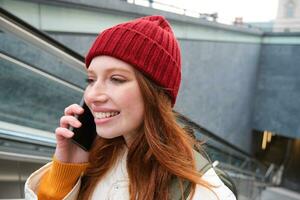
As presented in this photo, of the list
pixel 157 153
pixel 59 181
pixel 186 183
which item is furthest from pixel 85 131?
pixel 186 183

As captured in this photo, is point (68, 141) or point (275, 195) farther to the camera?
point (275, 195)

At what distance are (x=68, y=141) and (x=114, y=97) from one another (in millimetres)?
347

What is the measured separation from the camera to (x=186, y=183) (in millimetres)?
1218

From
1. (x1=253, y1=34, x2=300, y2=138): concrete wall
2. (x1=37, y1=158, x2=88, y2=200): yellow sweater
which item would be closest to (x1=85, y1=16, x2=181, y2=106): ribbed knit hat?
(x1=37, y1=158, x2=88, y2=200): yellow sweater

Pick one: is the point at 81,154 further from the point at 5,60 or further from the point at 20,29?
the point at 5,60

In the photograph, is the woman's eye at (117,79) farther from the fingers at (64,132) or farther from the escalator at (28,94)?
the escalator at (28,94)

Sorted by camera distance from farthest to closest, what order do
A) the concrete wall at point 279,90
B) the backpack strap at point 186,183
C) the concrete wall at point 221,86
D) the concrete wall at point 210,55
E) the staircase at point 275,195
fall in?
1. the concrete wall at point 279,90
2. the staircase at point 275,195
3. the concrete wall at point 221,86
4. the concrete wall at point 210,55
5. the backpack strap at point 186,183

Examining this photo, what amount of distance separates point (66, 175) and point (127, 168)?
0.88 ft

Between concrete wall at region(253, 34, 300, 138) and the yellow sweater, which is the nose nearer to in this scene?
the yellow sweater

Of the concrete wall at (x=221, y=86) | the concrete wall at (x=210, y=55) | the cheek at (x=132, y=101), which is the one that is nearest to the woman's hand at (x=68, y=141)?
the cheek at (x=132, y=101)

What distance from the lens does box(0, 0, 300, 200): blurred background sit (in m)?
3.05

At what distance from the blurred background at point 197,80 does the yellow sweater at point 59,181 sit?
20.8 inches

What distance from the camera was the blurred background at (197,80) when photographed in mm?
3055

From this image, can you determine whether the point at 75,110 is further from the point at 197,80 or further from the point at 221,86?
the point at 221,86
